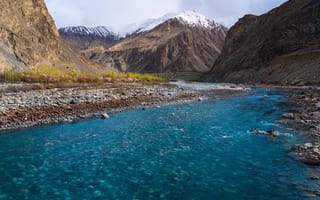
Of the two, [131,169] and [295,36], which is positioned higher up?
[295,36]

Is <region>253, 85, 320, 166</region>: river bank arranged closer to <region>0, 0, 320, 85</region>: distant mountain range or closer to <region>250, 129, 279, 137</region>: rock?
<region>250, 129, 279, 137</region>: rock

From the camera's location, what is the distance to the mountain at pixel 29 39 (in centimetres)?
6088

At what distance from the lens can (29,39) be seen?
232ft

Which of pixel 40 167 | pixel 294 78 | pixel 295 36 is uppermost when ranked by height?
pixel 295 36

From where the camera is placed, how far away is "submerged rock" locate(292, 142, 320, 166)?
32.9 ft

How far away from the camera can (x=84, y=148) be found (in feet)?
41.6

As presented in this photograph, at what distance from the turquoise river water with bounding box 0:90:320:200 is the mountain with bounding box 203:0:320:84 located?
42.3 meters

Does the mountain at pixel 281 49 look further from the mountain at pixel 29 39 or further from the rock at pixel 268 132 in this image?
the mountain at pixel 29 39

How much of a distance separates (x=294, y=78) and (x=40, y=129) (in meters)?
52.3

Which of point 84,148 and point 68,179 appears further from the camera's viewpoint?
point 84,148

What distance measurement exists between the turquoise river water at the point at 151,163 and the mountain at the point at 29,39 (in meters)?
45.2

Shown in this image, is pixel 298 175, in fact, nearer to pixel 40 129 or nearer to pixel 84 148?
pixel 84 148

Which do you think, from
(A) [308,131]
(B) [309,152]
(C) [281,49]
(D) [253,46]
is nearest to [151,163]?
(B) [309,152]

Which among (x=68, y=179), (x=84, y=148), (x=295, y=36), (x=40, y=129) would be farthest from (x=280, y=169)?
(x=295, y=36)
